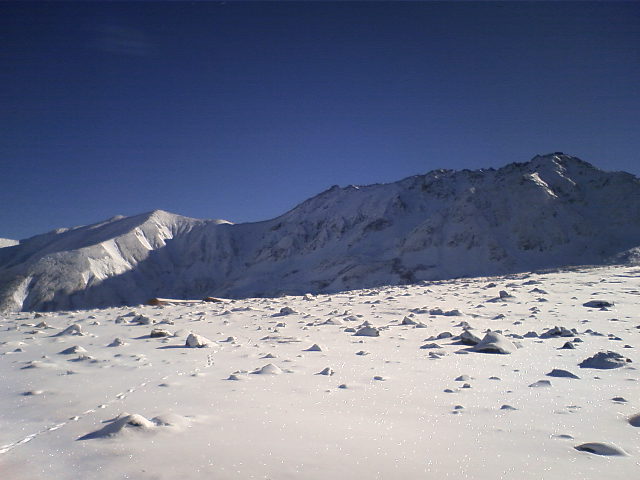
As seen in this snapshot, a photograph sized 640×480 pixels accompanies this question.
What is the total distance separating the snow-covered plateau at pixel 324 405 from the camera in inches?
108

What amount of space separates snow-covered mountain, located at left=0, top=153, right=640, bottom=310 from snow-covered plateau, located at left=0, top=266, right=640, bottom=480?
45386mm

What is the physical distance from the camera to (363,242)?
69.7m

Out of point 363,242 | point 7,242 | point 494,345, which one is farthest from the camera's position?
point 7,242

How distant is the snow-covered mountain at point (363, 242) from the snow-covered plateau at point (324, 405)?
45.4m

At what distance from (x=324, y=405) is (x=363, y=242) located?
66140mm

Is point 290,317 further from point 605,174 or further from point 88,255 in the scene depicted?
point 88,255

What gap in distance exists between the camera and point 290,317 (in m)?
11.3

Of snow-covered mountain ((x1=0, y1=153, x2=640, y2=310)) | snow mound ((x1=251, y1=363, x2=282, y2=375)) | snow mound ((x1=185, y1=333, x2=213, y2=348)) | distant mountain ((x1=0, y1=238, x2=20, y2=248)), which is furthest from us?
distant mountain ((x1=0, y1=238, x2=20, y2=248))

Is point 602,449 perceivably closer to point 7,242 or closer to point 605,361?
point 605,361

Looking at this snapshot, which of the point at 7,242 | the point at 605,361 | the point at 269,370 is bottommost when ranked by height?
the point at 605,361

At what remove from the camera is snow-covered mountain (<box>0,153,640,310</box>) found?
54.4 metres

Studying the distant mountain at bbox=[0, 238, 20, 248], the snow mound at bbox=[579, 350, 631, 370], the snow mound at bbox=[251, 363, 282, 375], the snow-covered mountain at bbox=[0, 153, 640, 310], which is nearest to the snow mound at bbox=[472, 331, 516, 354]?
the snow mound at bbox=[579, 350, 631, 370]

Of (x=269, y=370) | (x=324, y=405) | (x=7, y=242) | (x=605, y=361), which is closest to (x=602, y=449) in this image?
(x=324, y=405)

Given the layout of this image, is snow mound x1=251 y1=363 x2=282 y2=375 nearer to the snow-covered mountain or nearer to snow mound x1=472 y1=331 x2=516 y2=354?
snow mound x1=472 y1=331 x2=516 y2=354
